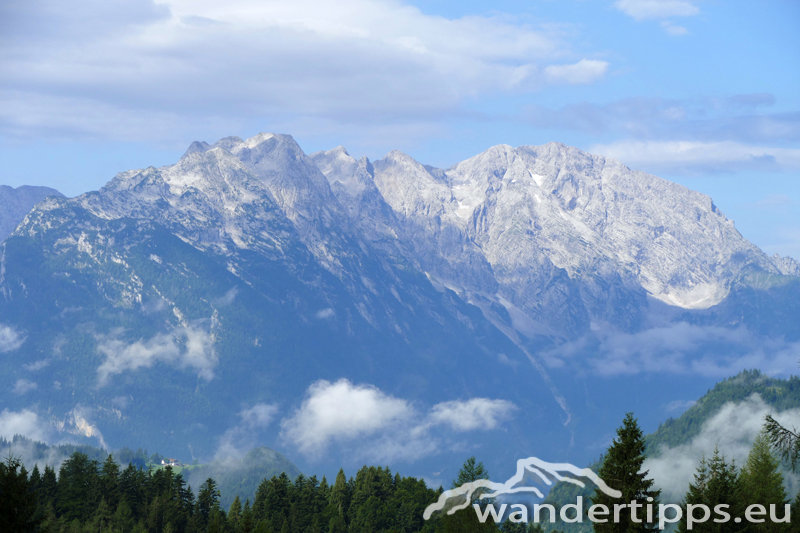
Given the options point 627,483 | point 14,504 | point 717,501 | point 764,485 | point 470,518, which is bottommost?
point 14,504

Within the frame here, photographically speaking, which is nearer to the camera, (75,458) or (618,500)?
(618,500)

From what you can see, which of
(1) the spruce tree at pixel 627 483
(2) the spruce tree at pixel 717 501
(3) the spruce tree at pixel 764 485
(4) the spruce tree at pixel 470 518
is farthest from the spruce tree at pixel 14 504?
(3) the spruce tree at pixel 764 485

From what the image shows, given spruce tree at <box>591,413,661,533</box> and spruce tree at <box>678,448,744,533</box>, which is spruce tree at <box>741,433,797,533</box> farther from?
spruce tree at <box>591,413,661,533</box>

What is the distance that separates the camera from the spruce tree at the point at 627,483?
178ft

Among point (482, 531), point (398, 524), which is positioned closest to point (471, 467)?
point (482, 531)

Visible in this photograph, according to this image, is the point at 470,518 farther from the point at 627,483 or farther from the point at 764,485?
the point at 627,483

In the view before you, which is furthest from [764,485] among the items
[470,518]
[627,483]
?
[470,518]

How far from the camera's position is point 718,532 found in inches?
2373

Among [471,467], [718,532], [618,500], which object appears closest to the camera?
[618,500]

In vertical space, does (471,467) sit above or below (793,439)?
above

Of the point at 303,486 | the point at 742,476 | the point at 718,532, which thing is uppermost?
the point at 303,486

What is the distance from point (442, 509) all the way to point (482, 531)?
80.8 ft

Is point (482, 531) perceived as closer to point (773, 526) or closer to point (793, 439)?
point (773, 526)

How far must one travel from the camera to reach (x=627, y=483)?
180ft
